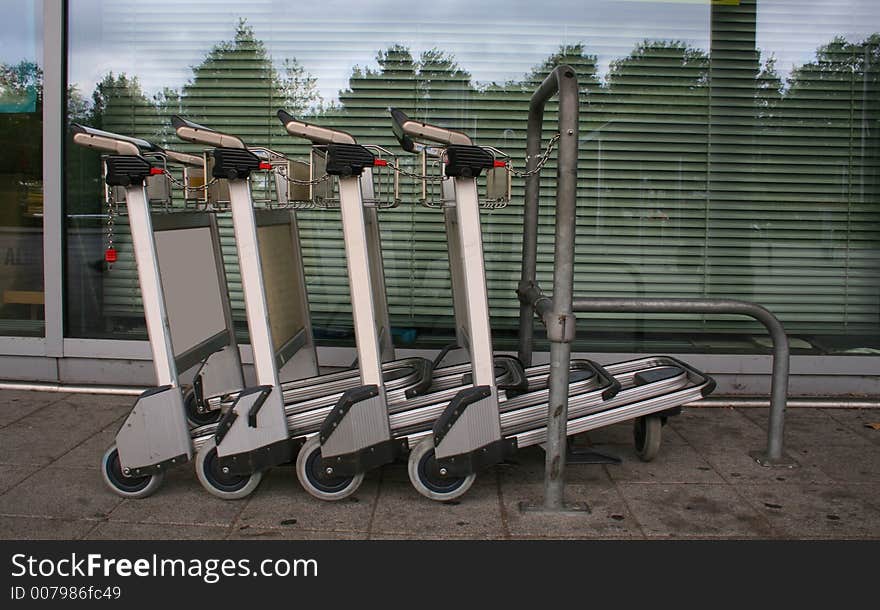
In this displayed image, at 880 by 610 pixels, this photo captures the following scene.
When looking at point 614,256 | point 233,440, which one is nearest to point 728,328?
point 614,256

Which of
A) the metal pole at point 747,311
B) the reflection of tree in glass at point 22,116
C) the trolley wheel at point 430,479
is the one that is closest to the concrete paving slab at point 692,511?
the metal pole at point 747,311

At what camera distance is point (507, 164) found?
4609 mm

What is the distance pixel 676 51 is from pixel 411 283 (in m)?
2.50

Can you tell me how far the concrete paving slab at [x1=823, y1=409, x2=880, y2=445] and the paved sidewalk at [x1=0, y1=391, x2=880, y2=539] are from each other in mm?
181

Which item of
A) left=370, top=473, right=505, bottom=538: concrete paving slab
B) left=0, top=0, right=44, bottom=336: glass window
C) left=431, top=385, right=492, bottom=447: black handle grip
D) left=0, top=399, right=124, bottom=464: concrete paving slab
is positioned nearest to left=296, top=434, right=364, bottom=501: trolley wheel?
left=370, top=473, right=505, bottom=538: concrete paving slab

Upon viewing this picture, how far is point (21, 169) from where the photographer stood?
23.5ft

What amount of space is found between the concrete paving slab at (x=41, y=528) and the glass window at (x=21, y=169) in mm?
3139

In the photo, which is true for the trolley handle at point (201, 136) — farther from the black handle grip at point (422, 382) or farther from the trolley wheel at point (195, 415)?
the trolley wheel at point (195, 415)

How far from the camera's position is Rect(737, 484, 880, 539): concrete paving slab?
4293 mm

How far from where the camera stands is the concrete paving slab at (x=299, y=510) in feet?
14.0

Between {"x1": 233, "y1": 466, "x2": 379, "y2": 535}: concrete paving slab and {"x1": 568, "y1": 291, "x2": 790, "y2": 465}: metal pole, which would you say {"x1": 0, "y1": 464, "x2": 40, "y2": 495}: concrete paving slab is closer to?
{"x1": 233, "y1": 466, "x2": 379, "y2": 535}: concrete paving slab

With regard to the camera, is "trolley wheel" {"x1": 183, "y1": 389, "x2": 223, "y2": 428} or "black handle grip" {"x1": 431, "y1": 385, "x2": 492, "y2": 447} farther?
"trolley wheel" {"x1": 183, "y1": 389, "x2": 223, "y2": 428}

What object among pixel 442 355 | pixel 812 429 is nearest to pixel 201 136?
pixel 442 355

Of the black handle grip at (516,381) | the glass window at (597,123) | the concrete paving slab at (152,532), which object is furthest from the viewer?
the glass window at (597,123)
